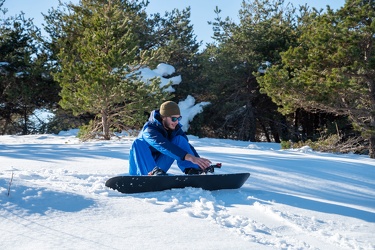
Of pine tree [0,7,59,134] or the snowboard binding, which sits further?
pine tree [0,7,59,134]

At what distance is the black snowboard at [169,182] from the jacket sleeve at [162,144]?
232 millimetres

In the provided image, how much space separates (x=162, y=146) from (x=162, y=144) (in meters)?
0.02

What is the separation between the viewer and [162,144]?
3871 millimetres

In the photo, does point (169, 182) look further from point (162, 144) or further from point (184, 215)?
point (184, 215)

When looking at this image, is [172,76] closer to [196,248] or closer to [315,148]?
[315,148]

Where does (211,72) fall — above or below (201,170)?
above

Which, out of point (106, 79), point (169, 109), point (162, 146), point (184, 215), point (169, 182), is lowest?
point (184, 215)

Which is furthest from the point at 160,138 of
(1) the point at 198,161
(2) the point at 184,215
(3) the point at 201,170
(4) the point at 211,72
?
(4) the point at 211,72

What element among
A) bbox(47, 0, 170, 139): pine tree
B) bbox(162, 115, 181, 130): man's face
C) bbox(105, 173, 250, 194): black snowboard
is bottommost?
bbox(105, 173, 250, 194): black snowboard

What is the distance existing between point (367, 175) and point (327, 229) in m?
3.20

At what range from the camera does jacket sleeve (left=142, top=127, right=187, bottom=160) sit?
385 centimetres

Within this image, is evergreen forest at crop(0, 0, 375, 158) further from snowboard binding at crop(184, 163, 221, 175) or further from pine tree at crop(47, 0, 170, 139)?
snowboard binding at crop(184, 163, 221, 175)

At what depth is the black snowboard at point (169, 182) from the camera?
3.65 m

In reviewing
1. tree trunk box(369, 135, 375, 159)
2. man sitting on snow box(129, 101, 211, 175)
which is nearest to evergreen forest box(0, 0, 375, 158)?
tree trunk box(369, 135, 375, 159)
